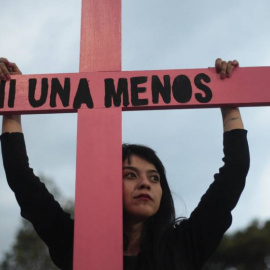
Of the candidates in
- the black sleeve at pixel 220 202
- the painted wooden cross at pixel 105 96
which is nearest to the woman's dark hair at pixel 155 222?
the black sleeve at pixel 220 202

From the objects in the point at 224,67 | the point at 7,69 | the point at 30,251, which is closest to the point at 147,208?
the point at 224,67

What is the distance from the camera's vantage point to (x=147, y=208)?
5.20ft

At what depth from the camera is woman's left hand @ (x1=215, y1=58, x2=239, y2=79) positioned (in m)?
1.64

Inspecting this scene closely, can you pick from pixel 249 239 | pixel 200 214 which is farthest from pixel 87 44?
pixel 249 239

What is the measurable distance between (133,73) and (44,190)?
0.53 m

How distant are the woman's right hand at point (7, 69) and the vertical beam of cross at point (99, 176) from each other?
27 cm

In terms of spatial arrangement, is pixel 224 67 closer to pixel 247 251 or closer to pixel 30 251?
pixel 30 251

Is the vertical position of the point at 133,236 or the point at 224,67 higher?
the point at 224,67

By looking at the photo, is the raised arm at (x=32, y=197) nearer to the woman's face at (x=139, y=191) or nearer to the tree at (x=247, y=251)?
the woman's face at (x=139, y=191)

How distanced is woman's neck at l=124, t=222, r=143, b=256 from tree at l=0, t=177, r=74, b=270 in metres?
11.1

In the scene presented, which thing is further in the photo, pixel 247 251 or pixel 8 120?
pixel 247 251

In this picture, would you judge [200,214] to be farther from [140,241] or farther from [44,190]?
[44,190]

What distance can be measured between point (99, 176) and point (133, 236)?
33 centimetres

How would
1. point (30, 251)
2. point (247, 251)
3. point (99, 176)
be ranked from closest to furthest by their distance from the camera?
point (99, 176)
point (30, 251)
point (247, 251)
